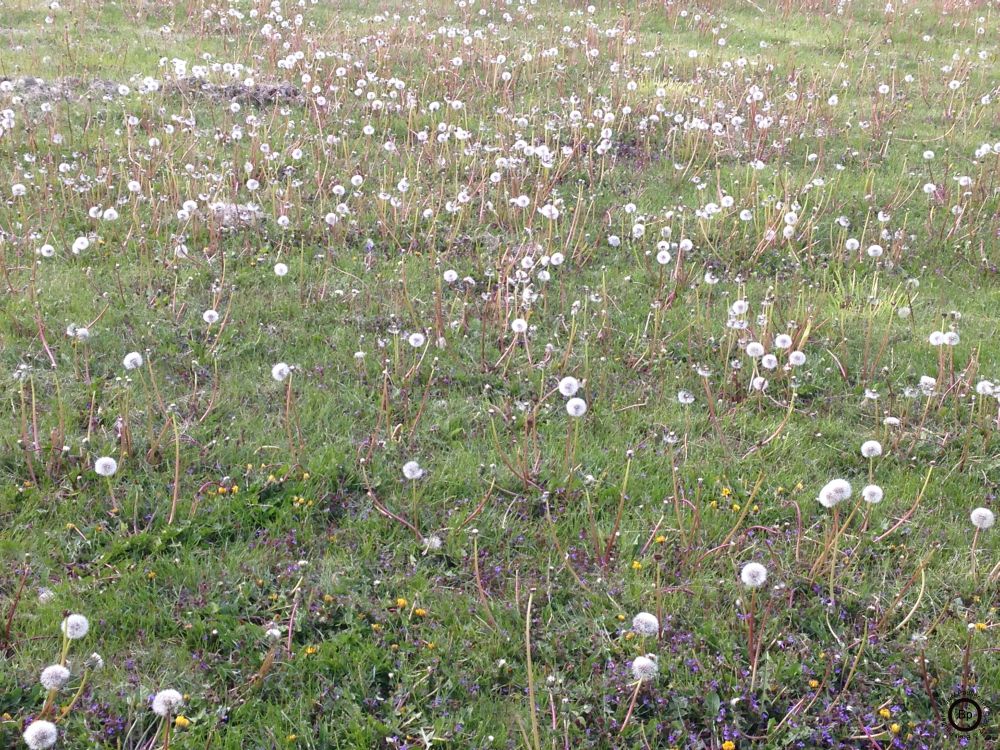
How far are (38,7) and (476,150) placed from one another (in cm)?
734

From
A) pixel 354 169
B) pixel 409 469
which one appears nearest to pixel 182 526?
pixel 409 469

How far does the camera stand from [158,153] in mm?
6574

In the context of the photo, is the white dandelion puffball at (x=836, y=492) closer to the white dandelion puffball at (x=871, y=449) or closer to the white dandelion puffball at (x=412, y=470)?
the white dandelion puffball at (x=871, y=449)

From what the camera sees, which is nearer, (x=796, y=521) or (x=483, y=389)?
(x=796, y=521)

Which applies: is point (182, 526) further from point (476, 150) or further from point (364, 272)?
point (476, 150)

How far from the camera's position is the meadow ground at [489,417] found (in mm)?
2891

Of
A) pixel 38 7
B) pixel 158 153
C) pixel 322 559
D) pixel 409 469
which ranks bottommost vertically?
pixel 322 559
